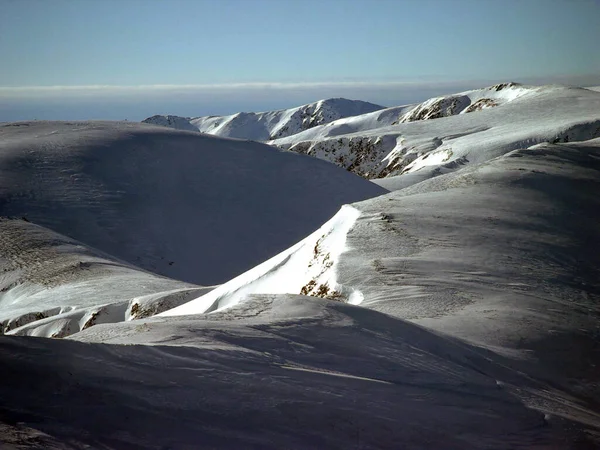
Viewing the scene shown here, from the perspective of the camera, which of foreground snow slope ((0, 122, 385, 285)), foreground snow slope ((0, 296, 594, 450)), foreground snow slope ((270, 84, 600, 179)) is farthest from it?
foreground snow slope ((270, 84, 600, 179))

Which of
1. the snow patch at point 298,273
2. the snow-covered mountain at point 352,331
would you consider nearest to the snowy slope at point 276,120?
the snow-covered mountain at point 352,331

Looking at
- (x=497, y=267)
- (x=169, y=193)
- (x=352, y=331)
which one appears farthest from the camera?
(x=169, y=193)

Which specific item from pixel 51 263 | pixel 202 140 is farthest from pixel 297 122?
pixel 51 263

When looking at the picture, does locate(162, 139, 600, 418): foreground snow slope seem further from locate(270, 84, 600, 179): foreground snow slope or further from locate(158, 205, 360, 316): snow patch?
locate(270, 84, 600, 179): foreground snow slope

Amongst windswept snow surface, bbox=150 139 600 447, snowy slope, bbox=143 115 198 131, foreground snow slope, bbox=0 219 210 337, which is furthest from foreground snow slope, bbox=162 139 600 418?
snowy slope, bbox=143 115 198 131

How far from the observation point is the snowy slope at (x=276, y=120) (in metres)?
170

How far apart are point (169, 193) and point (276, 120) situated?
155m

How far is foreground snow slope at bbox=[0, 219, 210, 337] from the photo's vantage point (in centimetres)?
1506

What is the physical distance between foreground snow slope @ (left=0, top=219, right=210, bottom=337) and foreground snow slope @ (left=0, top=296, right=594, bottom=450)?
8876 millimetres

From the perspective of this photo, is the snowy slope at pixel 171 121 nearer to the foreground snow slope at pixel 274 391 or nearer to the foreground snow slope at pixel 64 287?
the foreground snow slope at pixel 64 287

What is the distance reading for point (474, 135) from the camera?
1893 inches

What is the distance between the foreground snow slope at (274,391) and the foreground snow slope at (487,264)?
1.11 metres

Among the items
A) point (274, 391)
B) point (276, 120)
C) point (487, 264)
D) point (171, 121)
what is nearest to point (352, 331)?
point (274, 391)

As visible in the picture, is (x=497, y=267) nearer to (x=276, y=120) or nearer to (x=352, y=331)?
(x=352, y=331)
